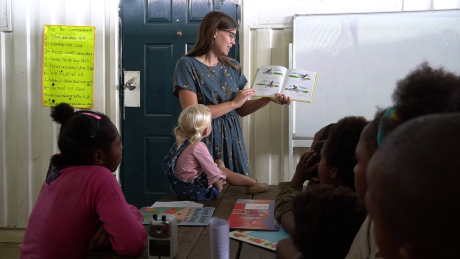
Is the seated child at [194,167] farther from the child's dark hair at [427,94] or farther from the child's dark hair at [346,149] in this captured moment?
the child's dark hair at [427,94]

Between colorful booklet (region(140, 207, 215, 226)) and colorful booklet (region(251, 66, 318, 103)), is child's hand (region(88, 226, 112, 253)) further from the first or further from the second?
colorful booklet (region(251, 66, 318, 103))

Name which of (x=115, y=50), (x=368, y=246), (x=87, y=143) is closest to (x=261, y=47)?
(x=115, y=50)

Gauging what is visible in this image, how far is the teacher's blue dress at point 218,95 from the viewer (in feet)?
7.54

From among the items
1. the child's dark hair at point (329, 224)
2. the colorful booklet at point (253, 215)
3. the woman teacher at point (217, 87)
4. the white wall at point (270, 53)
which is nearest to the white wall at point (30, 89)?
the white wall at point (270, 53)

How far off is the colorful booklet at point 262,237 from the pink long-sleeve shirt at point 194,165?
1.96 feet

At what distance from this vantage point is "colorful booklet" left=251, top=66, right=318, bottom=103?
2.47 m

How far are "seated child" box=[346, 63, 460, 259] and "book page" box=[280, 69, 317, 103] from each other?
1.70 m

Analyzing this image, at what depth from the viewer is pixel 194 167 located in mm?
1902

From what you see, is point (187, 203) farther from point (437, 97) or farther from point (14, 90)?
point (14, 90)

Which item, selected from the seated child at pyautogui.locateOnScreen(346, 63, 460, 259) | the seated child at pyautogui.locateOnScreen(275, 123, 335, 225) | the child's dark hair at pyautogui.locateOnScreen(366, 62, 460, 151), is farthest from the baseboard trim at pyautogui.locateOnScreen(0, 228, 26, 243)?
the child's dark hair at pyautogui.locateOnScreen(366, 62, 460, 151)

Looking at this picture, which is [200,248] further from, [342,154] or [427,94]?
[427,94]

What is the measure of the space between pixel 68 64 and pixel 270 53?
1865 mm

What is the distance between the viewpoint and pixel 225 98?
239cm

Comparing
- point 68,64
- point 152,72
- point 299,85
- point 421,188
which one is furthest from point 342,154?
point 68,64
